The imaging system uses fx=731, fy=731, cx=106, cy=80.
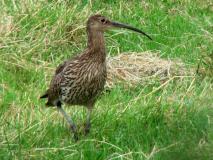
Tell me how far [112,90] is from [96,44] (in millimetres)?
1357

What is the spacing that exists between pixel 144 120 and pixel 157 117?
112 mm

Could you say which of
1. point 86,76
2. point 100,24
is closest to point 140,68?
point 100,24

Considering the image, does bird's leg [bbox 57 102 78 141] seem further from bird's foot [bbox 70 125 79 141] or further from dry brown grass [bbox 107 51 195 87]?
dry brown grass [bbox 107 51 195 87]

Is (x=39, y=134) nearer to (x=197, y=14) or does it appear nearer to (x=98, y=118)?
(x=98, y=118)

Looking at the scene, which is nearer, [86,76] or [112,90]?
[86,76]

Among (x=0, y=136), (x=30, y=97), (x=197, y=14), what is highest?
(x=0, y=136)

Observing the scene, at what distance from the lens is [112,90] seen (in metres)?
7.35

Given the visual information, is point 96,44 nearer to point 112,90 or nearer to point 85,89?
point 85,89

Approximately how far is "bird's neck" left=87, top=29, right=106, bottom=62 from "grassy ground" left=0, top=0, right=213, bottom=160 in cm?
49

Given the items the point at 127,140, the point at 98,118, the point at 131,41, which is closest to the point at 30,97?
the point at 98,118

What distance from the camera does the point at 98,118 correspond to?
19.9 ft

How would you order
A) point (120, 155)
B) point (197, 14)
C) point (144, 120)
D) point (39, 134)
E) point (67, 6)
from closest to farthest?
1. point (120, 155)
2. point (39, 134)
3. point (144, 120)
4. point (67, 6)
5. point (197, 14)

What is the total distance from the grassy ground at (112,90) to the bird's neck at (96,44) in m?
Result: 0.49

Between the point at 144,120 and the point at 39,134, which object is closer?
the point at 39,134
